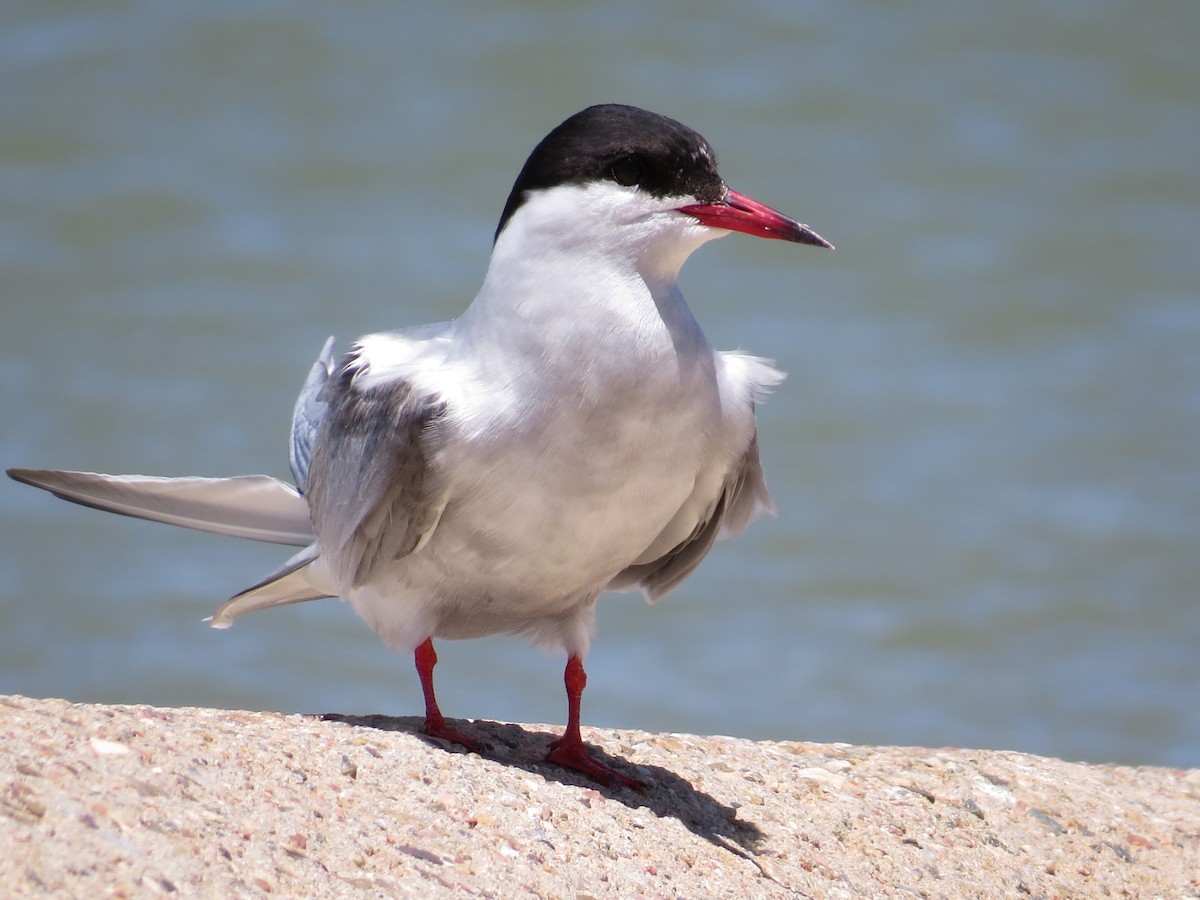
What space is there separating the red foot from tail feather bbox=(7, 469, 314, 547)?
1.00 metres

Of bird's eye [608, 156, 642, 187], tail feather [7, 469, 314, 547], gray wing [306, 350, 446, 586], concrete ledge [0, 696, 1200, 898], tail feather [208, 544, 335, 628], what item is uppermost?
bird's eye [608, 156, 642, 187]

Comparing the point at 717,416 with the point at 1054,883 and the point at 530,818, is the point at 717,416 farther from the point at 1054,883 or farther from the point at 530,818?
the point at 1054,883

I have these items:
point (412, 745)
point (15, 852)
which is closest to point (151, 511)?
point (412, 745)

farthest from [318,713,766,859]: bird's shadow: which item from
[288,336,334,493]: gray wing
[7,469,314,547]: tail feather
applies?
[288,336,334,493]: gray wing

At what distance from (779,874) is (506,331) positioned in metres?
1.40

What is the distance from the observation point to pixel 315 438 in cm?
451

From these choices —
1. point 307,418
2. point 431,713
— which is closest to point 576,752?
point 431,713

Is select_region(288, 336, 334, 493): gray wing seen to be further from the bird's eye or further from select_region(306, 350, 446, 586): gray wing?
the bird's eye

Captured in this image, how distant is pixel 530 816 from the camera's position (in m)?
3.60

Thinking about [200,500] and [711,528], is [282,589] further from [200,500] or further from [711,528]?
[711,528]

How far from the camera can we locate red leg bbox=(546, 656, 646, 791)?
4.15 m

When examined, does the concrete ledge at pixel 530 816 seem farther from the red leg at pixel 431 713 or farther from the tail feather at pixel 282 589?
the tail feather at pixel 282 589

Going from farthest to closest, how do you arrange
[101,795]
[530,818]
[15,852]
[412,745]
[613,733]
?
[613,733]
[412,745]
[530,818]
[101,795]
[15,852]

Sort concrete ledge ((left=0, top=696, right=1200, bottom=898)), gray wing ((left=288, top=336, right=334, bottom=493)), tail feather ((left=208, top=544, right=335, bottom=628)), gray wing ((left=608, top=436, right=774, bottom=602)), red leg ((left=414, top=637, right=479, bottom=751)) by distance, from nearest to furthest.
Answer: concrete ledge ((left=0, top=696, right=1200, bottom=898)), red leg ((left=414, top=637, right=479, bottom=751)), gray wing ((left=608, top=436, right=774, bottom=602)), tail feather ((left=208, top=544, right=335, bottom=628)), gray wing ((left=288, top=336, right=334, bottom=493))
